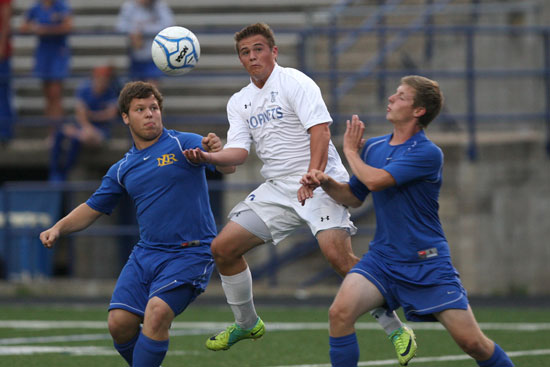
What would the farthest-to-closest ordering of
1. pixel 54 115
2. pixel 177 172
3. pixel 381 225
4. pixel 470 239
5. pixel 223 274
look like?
1. pixel 54 115
2. pixel 470 239
3. pixel 223 274
4. pixel 177 172
5. pixel 381 225

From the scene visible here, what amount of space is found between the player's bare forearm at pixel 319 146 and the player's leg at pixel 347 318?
104cm

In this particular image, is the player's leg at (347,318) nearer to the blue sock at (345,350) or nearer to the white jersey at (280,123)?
the blue sock at (345,350)

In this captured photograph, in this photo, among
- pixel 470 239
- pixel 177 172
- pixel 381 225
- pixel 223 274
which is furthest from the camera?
pixel 470 239

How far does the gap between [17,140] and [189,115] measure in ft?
8.23

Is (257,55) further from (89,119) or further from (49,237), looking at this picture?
(89,119)

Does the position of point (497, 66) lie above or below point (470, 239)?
above

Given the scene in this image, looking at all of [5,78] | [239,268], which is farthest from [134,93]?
[5,78]

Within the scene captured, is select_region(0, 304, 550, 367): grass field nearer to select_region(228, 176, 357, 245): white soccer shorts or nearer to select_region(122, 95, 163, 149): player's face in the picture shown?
select_region(228, 176, 357, 245): white soccer shorts

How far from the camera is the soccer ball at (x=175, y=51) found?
698cm

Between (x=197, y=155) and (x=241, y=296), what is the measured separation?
1.30 metres

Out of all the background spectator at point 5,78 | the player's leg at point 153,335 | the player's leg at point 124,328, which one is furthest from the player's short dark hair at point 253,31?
the background spectator at point 5,78

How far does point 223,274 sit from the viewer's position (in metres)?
7.12

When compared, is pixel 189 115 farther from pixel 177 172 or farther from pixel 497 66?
pixel 177 172

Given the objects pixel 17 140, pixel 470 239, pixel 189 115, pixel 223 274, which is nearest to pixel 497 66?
pixel 470 239
